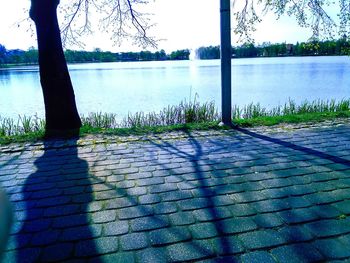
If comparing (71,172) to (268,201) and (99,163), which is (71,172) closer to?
(99,163)

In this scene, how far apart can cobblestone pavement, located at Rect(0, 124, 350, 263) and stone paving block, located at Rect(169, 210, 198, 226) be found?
0.02m

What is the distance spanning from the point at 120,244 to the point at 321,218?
6.05 ft

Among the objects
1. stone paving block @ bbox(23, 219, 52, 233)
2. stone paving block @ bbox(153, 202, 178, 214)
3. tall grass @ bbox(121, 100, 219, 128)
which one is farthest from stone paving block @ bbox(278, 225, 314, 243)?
tall grass @ bbox(121, 100, 219, 128)

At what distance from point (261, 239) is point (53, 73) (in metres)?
5.60

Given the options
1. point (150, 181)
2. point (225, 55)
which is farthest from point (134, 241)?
point (225, 55)

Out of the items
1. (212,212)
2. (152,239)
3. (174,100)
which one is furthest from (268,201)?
(174,100)

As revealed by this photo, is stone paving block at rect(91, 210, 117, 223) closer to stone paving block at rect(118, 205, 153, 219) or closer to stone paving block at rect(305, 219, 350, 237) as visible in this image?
stone paving block at rect(118, 205, 153, 219)

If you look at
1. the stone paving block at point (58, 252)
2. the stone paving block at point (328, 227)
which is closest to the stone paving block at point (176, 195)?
the stone paving block at point (58, 252)

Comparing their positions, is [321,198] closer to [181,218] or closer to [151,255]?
[181,218]

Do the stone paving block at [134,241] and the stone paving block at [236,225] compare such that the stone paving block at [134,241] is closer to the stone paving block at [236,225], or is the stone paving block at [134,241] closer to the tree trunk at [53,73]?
the stone paving block at [236,225]

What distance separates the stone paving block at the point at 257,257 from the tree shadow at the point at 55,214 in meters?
1.18

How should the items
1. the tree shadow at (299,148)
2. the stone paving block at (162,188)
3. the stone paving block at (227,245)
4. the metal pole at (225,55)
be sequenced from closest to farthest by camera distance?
the stone paving block at (227,245)
the stone paving block at (162,188)
the tree shadow at (299,148)
the metal pole at (225,55)

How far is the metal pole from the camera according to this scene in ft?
18.9

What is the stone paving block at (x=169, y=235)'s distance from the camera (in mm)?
2338
